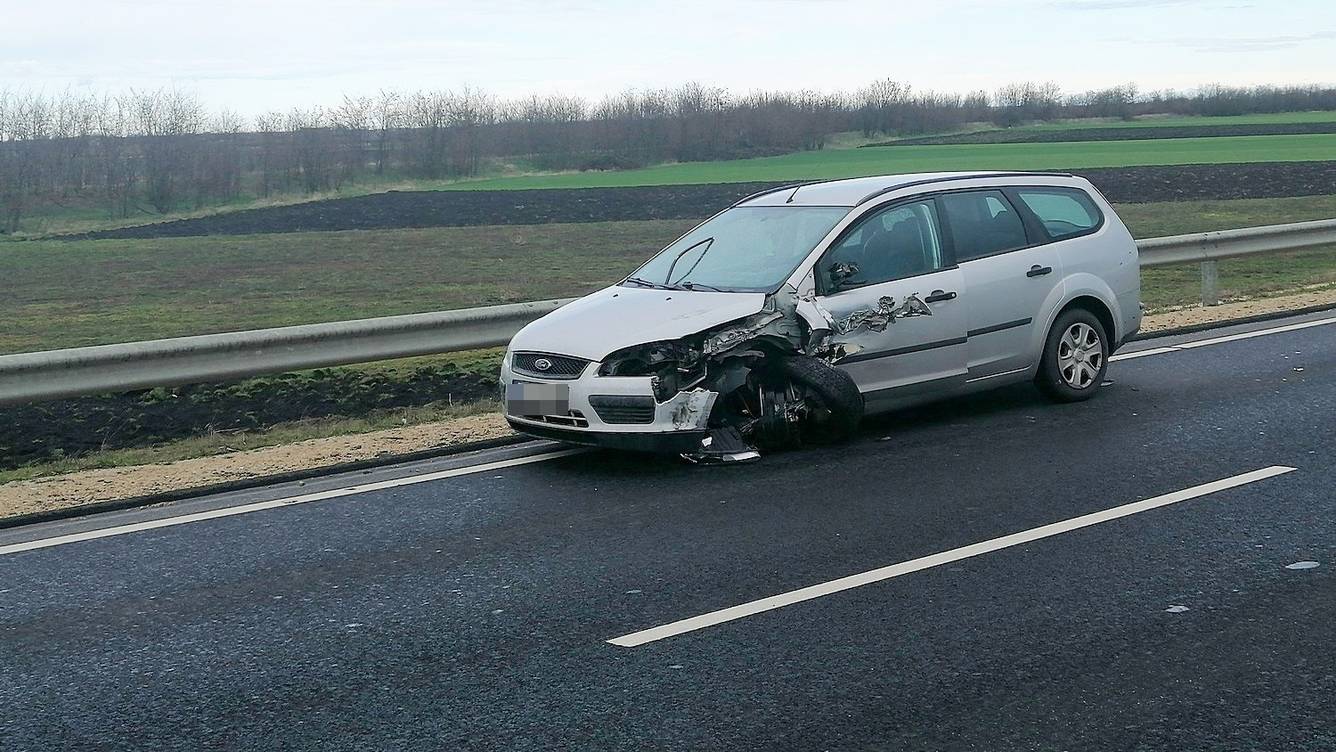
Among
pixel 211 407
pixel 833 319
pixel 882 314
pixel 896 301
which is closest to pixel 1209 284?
pixel 896 301

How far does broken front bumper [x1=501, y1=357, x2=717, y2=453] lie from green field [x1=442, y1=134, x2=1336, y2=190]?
175 feet

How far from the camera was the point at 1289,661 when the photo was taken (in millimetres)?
4930

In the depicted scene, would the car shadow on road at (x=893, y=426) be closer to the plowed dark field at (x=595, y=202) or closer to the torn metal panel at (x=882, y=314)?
the torn metal panel at (x=882, y=314)

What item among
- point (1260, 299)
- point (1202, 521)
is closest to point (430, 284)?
point (1260, 299)

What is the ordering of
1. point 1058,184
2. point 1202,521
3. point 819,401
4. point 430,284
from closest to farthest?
point 1202,521 → point 819,401 → point 1058,184 → point 430,284

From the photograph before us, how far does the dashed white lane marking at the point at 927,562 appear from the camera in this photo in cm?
548

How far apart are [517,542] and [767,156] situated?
8573cm

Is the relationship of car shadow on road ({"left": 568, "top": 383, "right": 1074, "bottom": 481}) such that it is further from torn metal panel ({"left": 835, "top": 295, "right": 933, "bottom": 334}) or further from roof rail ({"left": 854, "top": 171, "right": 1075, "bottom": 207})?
roof rail ({"left": 854, "top": 171, "right": 1075, "bottom": 207})

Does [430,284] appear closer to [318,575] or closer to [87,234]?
[318,575]

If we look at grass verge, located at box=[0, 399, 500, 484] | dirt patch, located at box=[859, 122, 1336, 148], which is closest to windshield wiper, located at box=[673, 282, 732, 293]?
grass verge, located at box=[0, 399, 500, 484]

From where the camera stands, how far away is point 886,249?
9297 mm

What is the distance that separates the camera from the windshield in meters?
9.10

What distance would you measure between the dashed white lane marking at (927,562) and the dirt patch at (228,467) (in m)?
3.90

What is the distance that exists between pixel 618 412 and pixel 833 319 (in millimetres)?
1562
